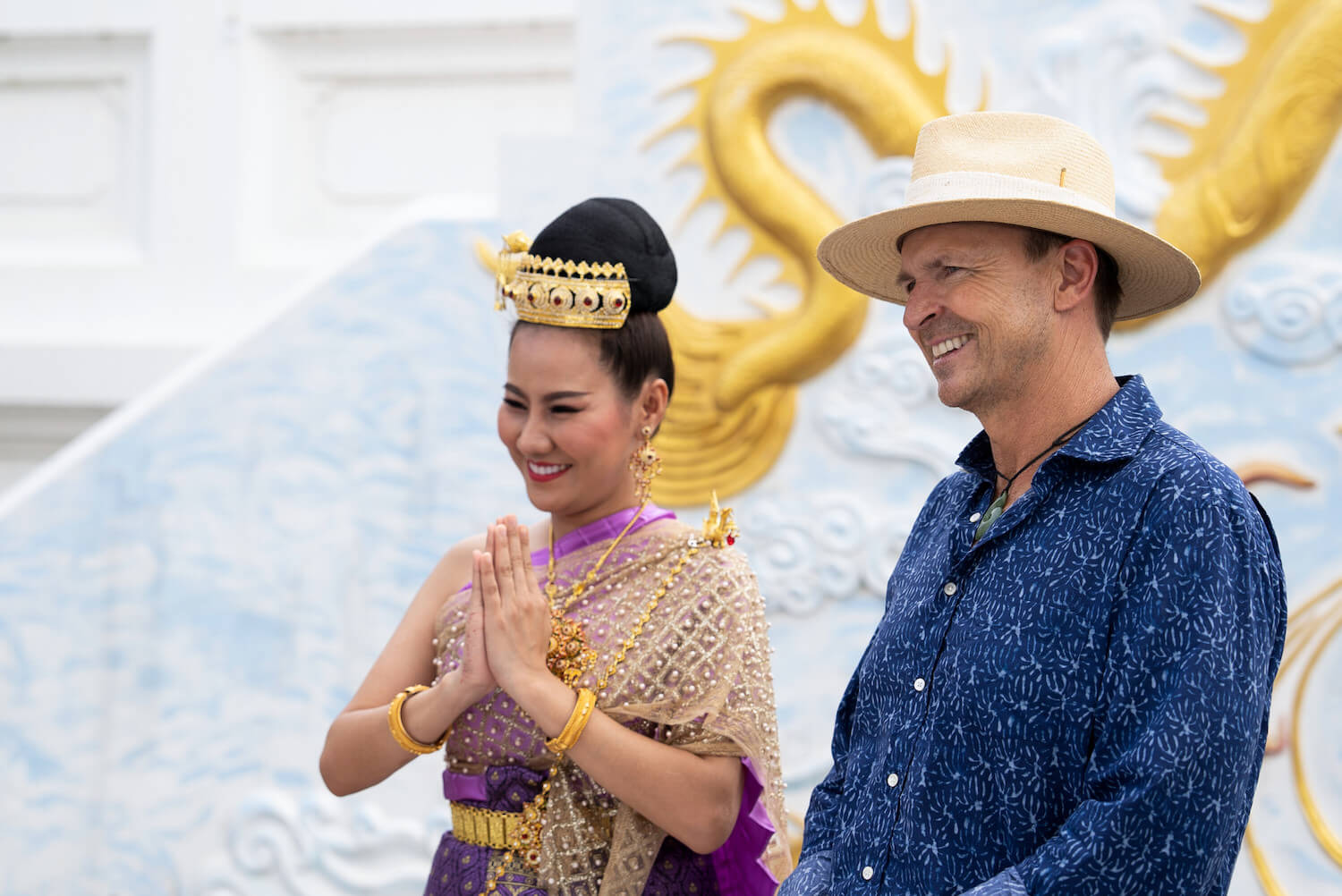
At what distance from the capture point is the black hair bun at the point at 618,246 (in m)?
2.00

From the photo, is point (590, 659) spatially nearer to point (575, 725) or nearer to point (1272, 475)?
point (575, 725)

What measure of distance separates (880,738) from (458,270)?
7.20 feet

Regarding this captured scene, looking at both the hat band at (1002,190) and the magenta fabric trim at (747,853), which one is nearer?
the hat band at (1002,190)

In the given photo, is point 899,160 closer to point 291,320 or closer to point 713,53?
point 713,53

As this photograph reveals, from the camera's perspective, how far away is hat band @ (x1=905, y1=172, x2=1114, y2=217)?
1.44m

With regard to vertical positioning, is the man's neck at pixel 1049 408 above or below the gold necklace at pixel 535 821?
above

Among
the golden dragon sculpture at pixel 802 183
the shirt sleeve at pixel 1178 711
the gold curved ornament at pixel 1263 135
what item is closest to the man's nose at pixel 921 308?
the shirt sleeve at pixel 1178 711

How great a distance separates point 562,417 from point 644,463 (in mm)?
169

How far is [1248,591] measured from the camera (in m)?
1.26

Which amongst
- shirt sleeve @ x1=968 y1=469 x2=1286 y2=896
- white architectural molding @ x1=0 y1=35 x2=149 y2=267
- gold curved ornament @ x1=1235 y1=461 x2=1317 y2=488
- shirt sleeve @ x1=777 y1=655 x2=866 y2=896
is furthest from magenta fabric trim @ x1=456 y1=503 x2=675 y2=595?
white architectural molding @ x1=0 y1=35 x2=149 y2=267

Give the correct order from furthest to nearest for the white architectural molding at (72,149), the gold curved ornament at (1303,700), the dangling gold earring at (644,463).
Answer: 1. the white architectural molding at (72,149)
2. the gold curved ornament at (1303,700)
3. the dangling gold earring at (644,463)

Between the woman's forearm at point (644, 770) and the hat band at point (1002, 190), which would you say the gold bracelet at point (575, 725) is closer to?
the woman's forearm at point (644, 770)

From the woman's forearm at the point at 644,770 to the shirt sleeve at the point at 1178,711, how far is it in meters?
0.59

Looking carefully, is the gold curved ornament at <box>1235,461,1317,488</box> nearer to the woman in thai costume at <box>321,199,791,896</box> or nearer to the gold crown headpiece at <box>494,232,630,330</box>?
the woman in thai costume at <box>321,199,791,896</box>
